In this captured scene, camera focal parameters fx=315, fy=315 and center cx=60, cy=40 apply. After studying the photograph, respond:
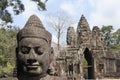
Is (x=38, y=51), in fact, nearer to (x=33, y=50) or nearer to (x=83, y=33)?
(x=33, y=50)

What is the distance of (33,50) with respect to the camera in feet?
13.5

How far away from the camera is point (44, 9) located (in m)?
13.6

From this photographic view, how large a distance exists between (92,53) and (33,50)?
18.6 metres

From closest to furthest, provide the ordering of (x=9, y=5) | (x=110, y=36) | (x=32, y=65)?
(x=32, y=65)
(x=9, y=5)
(x=110, y=36)

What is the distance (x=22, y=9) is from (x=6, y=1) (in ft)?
2.57

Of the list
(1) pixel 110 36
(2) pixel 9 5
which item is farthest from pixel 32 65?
(1) pixel 110 36

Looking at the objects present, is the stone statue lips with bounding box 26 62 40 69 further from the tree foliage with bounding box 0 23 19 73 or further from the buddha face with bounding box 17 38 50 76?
the tree foliage with bounding box 0 23 19 73

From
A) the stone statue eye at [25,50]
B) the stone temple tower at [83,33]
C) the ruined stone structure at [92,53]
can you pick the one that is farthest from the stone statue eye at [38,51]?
the stone temple tower at [83,33]

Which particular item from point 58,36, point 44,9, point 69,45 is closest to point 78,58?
point 69,45

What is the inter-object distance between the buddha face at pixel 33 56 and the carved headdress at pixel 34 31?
0.19ft

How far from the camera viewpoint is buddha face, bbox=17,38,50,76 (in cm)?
406

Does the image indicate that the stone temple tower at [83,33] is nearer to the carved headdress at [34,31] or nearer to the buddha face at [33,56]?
the carved headdress at [34,31]

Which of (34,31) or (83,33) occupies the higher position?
(83,33)

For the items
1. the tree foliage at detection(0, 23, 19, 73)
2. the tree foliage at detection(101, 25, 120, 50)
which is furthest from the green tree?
the tree foliage at detection(101, 25, 120, 50)
